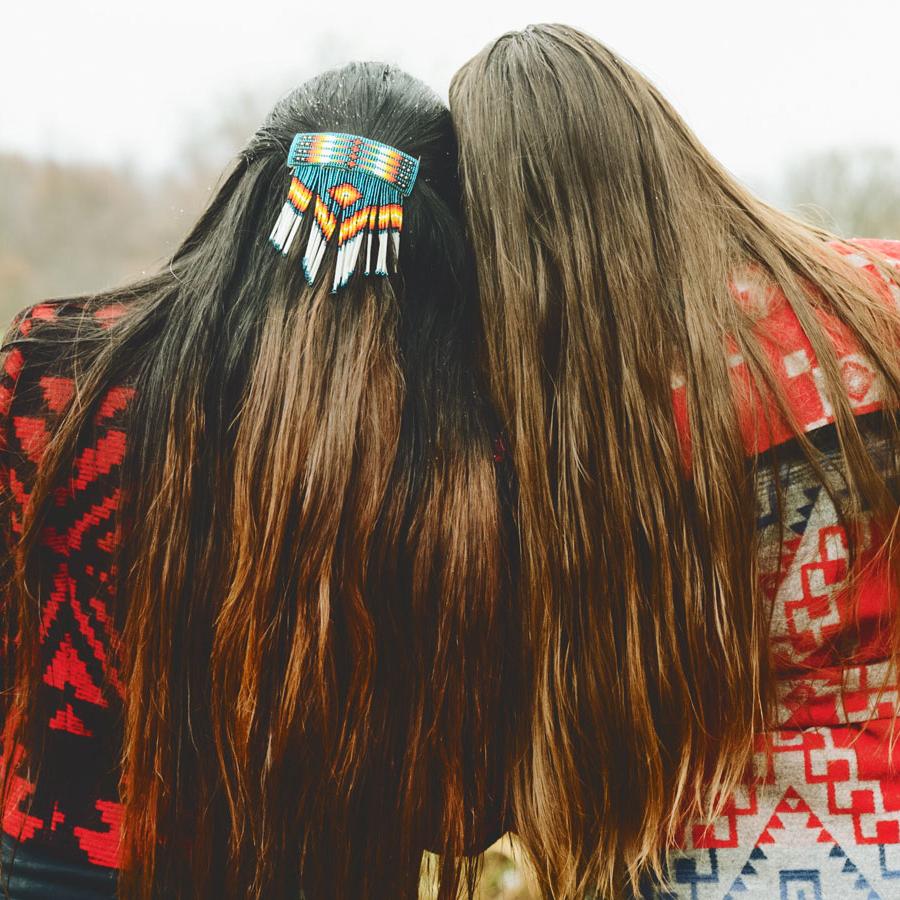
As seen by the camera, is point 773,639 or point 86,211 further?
point 86,211

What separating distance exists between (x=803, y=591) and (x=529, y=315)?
1.37ft

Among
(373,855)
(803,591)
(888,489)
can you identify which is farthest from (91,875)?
(888,489)

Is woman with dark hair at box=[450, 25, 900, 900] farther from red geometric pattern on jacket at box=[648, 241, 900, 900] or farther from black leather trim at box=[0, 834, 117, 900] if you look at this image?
black leather trim at box=[0, 834, 117, 900]

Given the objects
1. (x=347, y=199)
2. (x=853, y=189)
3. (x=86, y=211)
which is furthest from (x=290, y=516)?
(x=86, y=211)

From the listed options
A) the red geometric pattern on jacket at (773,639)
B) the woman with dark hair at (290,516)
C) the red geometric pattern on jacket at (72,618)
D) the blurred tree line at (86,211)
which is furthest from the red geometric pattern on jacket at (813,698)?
the blurred tree line at (86,211)

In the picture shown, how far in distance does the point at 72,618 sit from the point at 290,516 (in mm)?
348

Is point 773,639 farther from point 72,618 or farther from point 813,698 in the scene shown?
point 72,618

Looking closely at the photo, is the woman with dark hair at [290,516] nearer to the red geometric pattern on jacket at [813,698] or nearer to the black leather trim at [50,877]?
the black leather trim at [50,877]

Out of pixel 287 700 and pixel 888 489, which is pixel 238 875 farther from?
pixel 888 489

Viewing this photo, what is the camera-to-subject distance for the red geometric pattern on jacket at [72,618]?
1.04 meters

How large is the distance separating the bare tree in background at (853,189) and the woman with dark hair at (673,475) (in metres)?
5.37

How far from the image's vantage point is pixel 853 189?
6.11m

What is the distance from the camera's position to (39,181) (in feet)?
48.1

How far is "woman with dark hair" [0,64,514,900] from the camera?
94 cm
